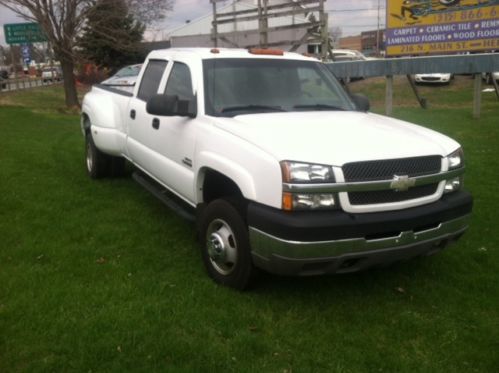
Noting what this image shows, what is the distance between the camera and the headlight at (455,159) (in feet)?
12.7

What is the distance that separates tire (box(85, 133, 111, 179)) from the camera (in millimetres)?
7348

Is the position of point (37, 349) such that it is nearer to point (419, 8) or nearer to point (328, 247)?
point (328, 247)

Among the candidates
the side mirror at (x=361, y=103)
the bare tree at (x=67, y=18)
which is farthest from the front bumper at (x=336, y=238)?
the bare tree at (x=67, y=18)

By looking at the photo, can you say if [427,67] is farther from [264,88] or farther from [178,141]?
[178,141]

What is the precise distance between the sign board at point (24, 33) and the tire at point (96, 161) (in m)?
14.6

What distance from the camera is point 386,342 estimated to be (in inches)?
137

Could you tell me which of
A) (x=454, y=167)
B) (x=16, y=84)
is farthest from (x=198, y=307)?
(x=16, y=84)

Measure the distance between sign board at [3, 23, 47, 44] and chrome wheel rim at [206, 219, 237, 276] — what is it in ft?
61.0

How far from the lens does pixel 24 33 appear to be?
23875 mm

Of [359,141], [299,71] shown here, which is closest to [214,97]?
[299,71]

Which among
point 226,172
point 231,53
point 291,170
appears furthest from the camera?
point 231,53

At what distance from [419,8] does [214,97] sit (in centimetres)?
1141

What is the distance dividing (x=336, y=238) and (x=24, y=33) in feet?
79.4

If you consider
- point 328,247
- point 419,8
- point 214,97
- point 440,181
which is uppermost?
point 419,8
